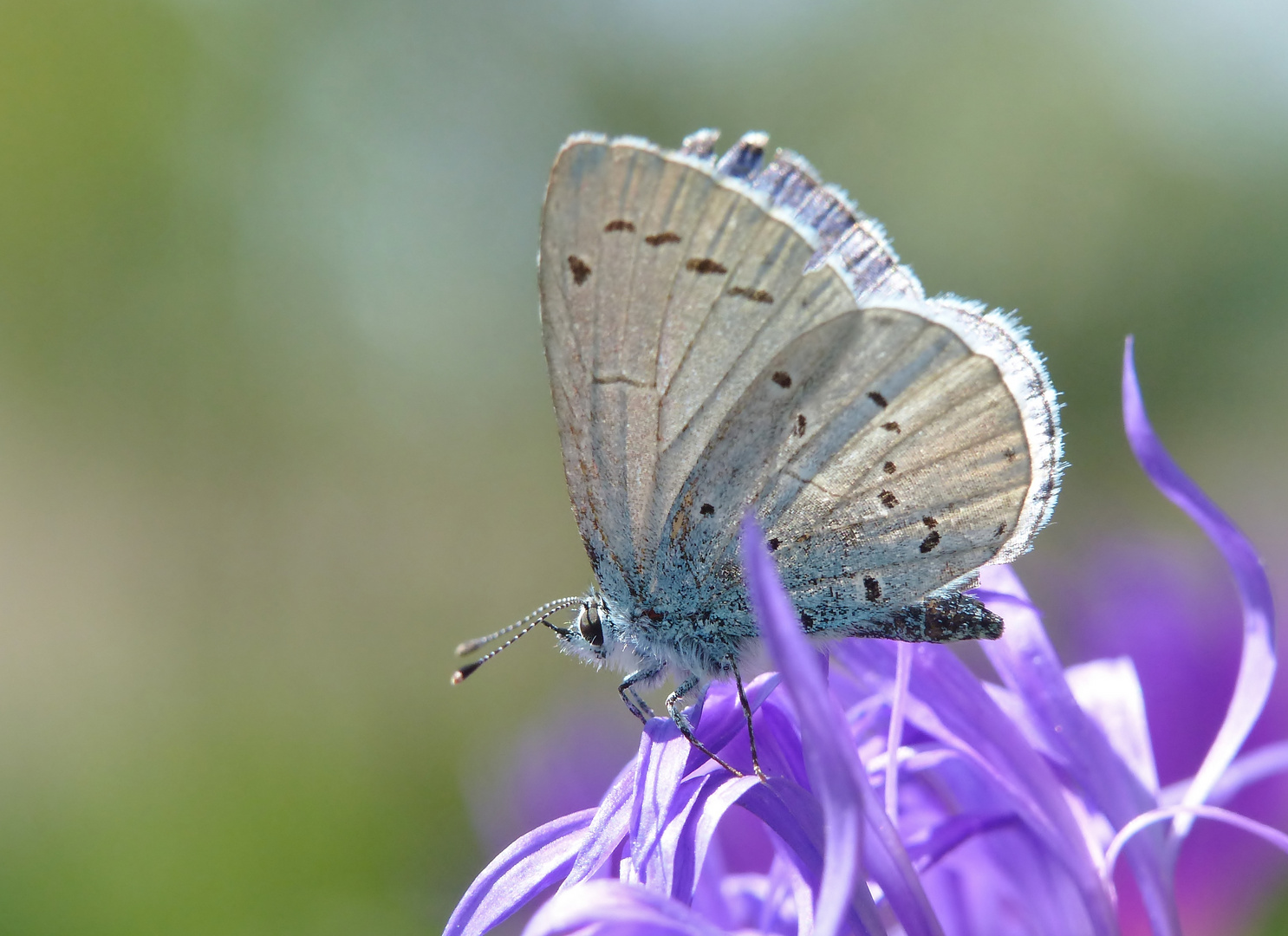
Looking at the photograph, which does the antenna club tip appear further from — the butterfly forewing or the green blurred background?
the green blurred background

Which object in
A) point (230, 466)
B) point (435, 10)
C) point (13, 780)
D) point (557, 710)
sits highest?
point (435, 10)

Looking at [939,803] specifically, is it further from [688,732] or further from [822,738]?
[822,738]

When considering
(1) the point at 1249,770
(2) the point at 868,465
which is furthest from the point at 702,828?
(1) the point at 1249,770

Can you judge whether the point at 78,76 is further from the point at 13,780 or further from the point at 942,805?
the point at 942,805

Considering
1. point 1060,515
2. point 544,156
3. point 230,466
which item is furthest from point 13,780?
point 544,156

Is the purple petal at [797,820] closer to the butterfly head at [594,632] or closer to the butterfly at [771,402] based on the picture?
the butterfly at [771,402]

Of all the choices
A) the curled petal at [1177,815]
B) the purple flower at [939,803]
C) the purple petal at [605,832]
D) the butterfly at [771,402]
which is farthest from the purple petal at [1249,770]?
the purple petal at [605,832]

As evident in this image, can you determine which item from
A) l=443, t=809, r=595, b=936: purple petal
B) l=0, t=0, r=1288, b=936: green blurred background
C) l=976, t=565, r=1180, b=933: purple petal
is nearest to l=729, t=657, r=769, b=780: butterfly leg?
l=443, t=809, r=595, b=936: purple petal
